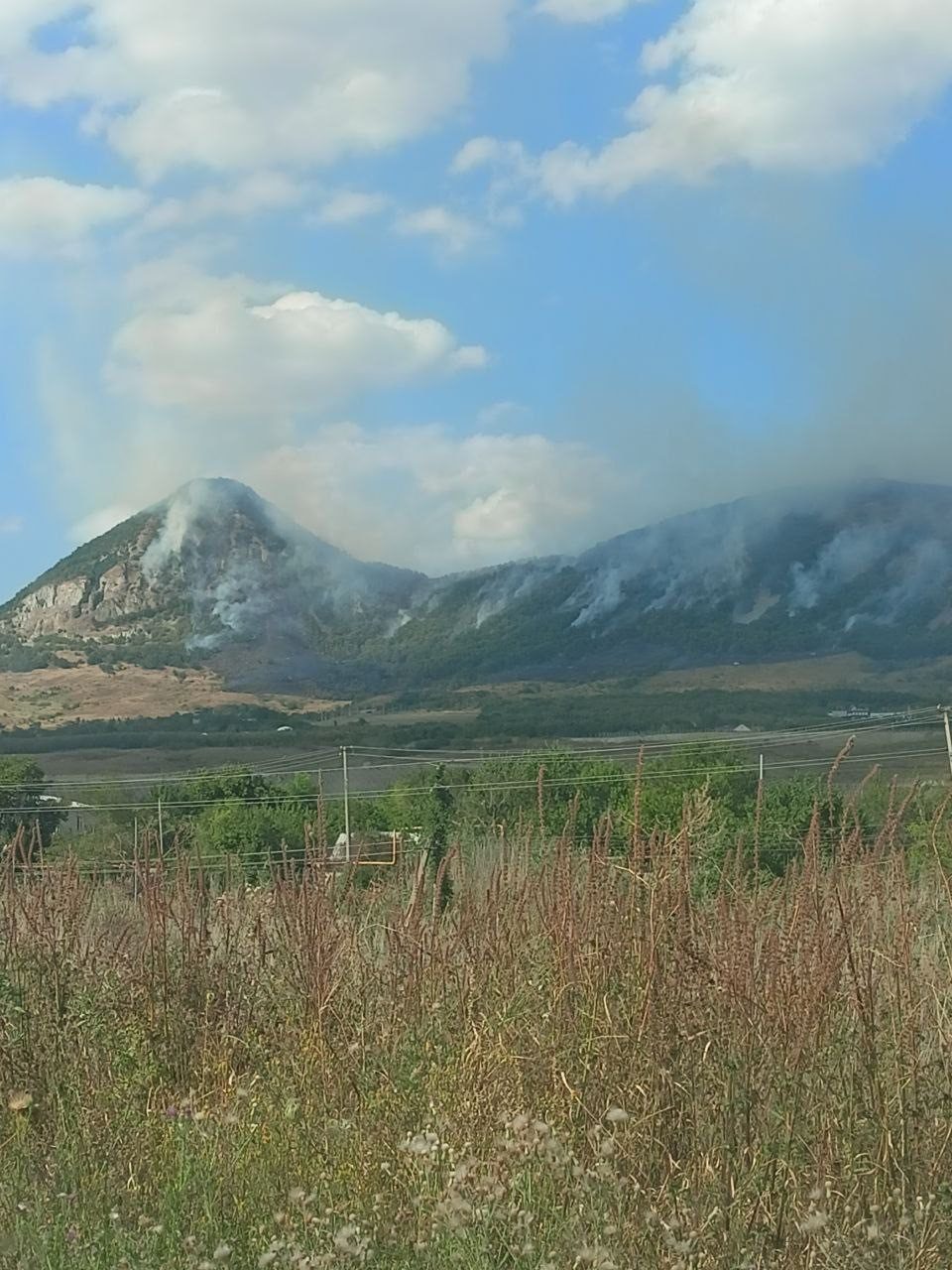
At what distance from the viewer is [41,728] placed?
11612cm

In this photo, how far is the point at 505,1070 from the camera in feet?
16.8

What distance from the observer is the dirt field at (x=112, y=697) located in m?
130

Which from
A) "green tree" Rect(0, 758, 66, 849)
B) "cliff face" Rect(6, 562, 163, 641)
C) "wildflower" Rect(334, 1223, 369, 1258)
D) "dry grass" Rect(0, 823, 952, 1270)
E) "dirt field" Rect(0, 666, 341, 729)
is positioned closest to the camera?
"wildflower" Rect(334, 1223, 369, 1258)

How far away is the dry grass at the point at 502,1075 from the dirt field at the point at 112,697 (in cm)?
11866

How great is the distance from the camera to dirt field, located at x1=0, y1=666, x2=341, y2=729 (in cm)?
12955

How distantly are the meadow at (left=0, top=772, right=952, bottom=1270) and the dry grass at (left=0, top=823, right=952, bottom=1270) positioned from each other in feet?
0.04

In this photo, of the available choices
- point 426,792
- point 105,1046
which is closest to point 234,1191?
point 105,1046

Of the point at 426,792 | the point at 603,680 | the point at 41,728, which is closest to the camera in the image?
the point at 426,792

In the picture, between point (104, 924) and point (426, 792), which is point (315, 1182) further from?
point (426, 792)

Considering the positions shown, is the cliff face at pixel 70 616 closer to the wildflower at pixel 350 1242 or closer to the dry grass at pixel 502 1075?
the dry grass at pixel 502 1075

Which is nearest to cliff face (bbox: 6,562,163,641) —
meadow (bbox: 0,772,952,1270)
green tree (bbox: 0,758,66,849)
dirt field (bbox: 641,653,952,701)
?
dirt field (bbox: 641,653,952,701)

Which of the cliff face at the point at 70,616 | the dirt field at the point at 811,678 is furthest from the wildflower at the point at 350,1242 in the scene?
the cliff face at the point at 70,616

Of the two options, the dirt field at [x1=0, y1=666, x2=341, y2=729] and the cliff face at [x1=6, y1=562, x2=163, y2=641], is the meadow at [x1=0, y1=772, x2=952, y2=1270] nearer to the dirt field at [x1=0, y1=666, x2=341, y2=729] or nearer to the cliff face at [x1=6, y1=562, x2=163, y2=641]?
the dirt field at [x1=0, y1=666, x2=341, y2=729]

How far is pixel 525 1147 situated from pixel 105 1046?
2143 mm
